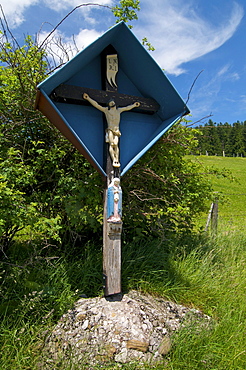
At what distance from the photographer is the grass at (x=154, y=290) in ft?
7.93

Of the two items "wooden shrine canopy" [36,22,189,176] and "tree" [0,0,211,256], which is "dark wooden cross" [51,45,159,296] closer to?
"wooden shrine canopy" [36,22,189,176]

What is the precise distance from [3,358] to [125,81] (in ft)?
9.63

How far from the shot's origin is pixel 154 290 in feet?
10.5

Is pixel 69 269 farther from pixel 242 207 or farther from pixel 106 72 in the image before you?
pixel 242 207

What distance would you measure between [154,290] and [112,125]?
6.01 ft

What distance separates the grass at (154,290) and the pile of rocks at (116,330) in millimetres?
84

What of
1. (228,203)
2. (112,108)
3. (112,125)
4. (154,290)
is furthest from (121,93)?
(228,203)

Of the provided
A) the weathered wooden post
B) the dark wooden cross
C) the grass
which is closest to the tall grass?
the grass

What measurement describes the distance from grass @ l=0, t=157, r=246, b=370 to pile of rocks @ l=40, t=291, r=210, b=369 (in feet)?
0.28

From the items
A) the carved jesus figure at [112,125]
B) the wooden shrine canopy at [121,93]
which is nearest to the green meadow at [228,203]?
the wooden shrine canopy at [121,93]

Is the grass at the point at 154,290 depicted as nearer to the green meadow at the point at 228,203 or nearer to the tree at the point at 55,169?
the tree at the point at 55,169

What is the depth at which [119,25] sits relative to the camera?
2.85 m

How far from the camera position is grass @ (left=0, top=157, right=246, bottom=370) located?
7.93ft

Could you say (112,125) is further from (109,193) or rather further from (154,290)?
(154,290)
